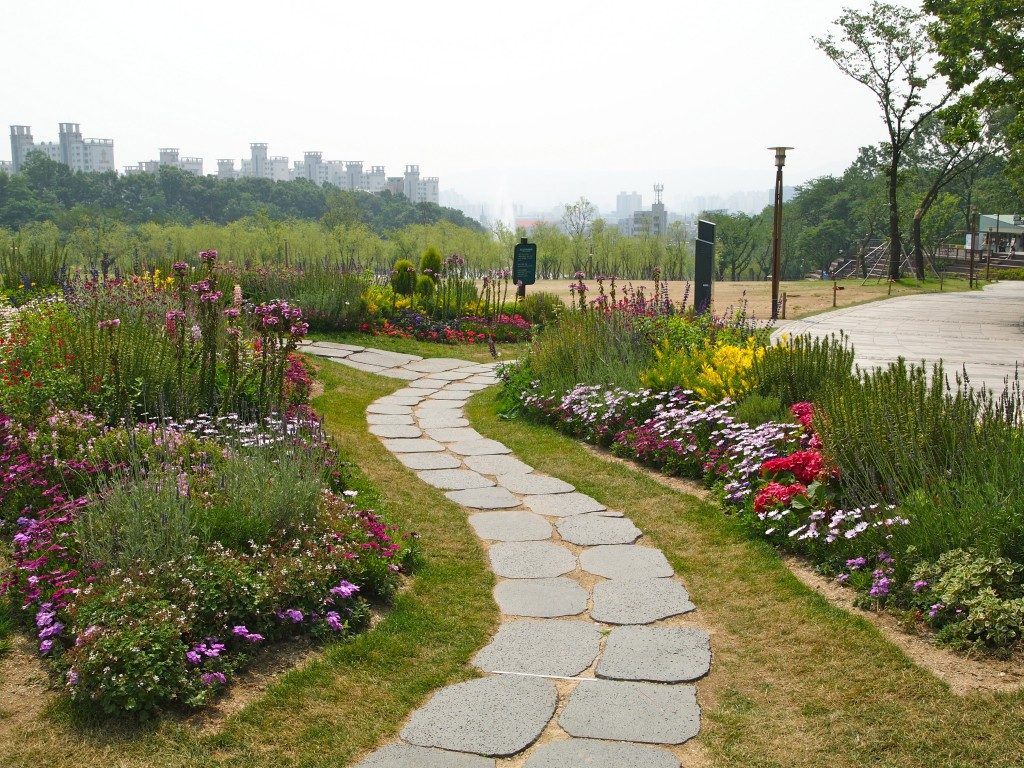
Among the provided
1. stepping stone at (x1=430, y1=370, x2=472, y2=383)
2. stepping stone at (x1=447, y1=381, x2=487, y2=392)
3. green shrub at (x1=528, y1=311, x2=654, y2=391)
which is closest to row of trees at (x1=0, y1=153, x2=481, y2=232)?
stepping stone at (x1=430, y1=370, x2=472, y2=383)

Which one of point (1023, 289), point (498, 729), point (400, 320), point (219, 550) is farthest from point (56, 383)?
point (1023, 289)

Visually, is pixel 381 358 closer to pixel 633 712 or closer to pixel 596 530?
pixel 596 530

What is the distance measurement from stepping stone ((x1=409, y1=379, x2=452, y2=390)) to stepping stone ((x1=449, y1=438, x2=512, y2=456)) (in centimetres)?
228

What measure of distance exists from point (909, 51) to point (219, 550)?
2861 cm

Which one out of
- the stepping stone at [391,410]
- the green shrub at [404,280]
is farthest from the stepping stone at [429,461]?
the green shrub at [404,280]

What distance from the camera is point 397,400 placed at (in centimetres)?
793

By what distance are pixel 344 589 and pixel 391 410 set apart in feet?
13.5

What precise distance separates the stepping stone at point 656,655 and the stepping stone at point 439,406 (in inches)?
169

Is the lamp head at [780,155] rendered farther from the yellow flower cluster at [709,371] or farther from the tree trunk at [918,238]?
the tree trunk at [918,238]

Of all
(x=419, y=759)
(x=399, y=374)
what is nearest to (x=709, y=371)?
(x=419, y=759)

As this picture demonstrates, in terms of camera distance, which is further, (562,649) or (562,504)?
(562,504)

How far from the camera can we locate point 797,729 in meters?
2.69

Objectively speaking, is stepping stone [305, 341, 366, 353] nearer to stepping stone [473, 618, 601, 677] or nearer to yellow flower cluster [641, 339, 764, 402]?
yellow flower cluster [641, 339, 764, 402]

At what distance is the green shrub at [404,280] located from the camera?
41.9 ft
